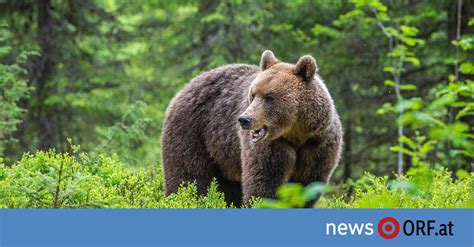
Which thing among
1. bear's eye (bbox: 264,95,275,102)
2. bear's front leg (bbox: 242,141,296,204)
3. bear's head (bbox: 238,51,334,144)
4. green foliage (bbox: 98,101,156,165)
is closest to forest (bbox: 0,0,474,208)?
green foliage (bbox: 98,101,156,165)

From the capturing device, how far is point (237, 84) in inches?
286

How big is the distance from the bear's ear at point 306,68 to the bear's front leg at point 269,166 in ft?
1.96

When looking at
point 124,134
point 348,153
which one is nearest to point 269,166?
point 124,134

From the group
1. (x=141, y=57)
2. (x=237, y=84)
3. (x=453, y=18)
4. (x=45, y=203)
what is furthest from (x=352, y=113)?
(x=45, y=203)

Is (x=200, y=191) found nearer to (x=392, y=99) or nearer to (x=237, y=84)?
(x=237, y=84)

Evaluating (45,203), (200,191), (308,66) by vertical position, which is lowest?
(200,191)

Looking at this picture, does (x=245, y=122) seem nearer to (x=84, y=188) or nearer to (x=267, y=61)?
(x=267, y=61)

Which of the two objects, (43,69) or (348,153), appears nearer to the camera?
(348,153)

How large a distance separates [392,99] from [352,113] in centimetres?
103

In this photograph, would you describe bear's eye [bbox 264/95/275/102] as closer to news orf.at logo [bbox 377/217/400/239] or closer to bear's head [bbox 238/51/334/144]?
bear's head [bbox 238/51/334/144]

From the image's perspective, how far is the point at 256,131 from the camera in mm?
6164

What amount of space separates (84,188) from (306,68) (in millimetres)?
2130

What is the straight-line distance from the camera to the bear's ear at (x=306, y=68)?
6.27 meters

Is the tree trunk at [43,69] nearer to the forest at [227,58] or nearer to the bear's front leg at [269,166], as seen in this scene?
the forest at [227,58]
